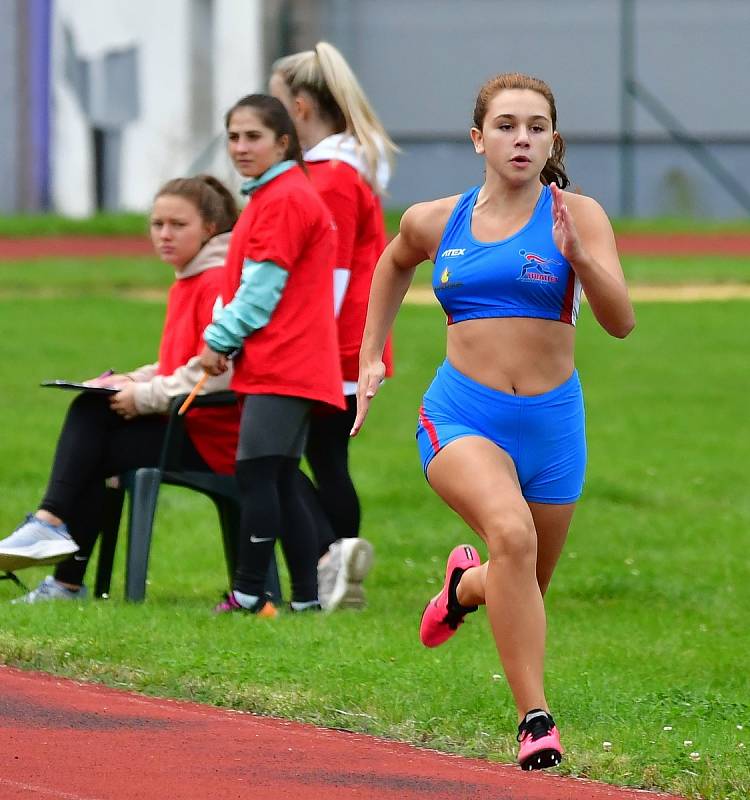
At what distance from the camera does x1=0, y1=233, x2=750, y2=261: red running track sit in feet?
93.5

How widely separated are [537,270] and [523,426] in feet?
1.44

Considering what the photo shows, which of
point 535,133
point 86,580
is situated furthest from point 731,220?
point 535,133

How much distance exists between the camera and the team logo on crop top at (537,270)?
511 cm

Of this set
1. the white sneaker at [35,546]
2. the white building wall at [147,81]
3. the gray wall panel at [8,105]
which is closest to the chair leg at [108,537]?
the white sneaker at [35,546]

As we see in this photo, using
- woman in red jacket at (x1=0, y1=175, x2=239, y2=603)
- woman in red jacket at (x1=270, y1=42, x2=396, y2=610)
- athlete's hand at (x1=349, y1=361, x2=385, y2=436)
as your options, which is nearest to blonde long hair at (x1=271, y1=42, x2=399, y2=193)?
woman in red jacket at (x1=270, y1=42, x2=396, y2=610)

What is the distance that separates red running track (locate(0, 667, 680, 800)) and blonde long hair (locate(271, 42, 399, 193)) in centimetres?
277

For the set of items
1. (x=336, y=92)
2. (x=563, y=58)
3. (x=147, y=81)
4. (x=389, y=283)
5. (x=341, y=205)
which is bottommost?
(x=389, y=283)

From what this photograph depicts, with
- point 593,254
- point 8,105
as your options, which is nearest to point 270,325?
point 593,254

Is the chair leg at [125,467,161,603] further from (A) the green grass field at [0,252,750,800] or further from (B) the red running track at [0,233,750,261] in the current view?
(B) the red running track at [0,233,750,261]

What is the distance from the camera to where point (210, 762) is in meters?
5.03

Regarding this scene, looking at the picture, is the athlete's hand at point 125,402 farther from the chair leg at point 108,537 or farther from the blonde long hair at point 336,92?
the blonde long hair at point 336,92

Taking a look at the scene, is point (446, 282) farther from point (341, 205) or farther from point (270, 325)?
point (341, 205)

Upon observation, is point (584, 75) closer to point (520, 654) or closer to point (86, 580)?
point (86, 580)

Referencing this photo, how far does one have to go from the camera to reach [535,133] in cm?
518
